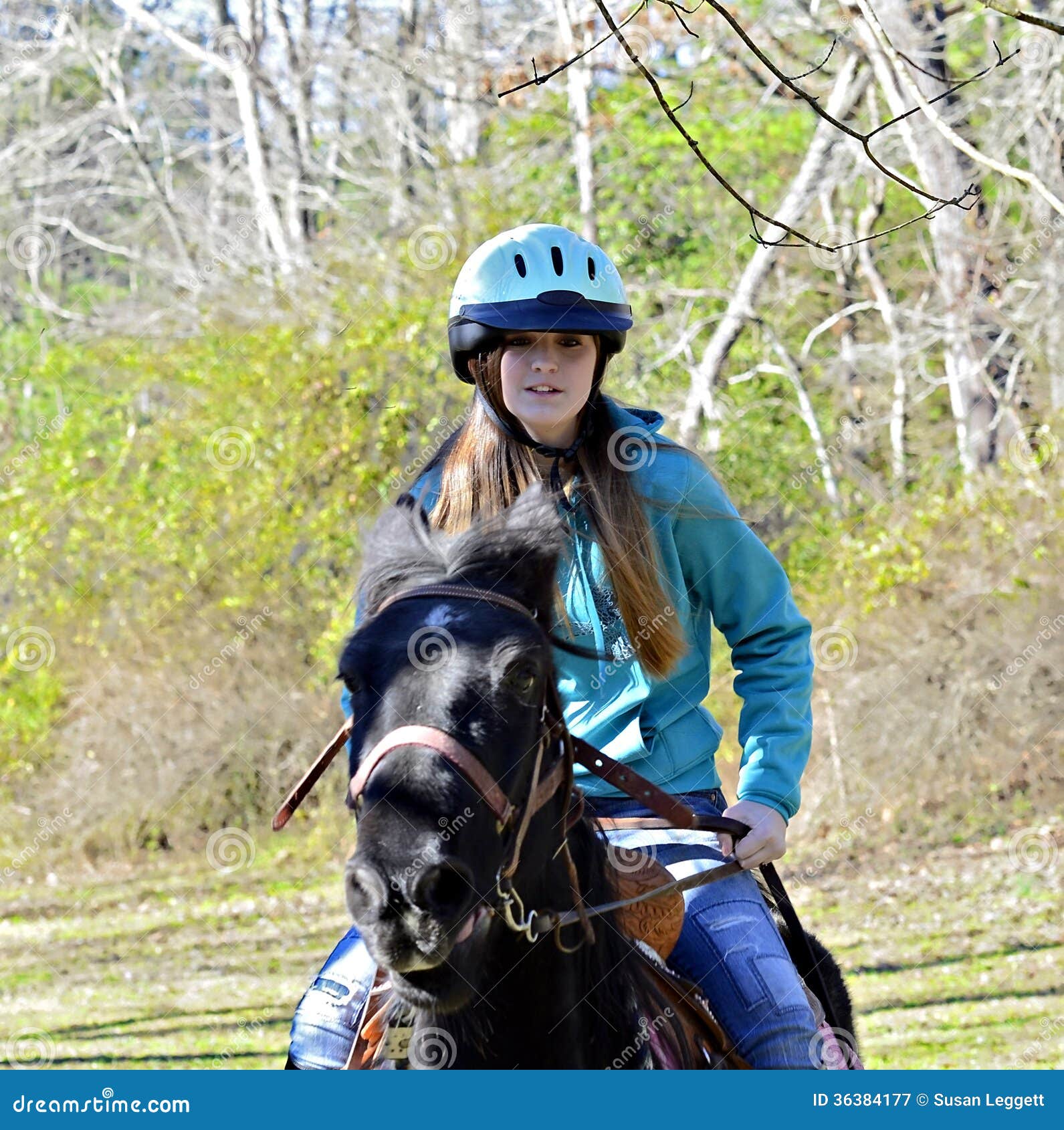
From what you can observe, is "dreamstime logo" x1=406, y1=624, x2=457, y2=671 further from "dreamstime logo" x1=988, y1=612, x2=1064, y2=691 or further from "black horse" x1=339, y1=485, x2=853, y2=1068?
"dreamstime logo" x1=988, y1=612, x2=1064, y2=691

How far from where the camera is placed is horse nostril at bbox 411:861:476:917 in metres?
2.24

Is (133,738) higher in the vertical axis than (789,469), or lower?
lower

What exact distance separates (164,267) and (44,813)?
746 cm

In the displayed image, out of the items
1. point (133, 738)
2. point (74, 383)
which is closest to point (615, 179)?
point (74, 383)

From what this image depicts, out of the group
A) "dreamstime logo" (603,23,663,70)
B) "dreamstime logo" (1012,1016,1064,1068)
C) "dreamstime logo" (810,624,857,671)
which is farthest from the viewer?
"dreamstime logo" (603,23,663,70)

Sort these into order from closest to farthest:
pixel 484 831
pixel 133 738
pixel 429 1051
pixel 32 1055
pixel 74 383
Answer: pixel 484 831, pixel 429 1051, pixel 32 1055, pixel 133 738, pixel 74 383

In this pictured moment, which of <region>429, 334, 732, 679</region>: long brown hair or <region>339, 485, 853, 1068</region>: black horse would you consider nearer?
<region>339, 485, 853, 1068</region>: black horse

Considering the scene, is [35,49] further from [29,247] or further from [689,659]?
[689,659]

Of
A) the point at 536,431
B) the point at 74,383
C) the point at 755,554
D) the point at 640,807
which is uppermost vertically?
the point at 74,383

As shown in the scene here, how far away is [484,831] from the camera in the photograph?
7.90ft

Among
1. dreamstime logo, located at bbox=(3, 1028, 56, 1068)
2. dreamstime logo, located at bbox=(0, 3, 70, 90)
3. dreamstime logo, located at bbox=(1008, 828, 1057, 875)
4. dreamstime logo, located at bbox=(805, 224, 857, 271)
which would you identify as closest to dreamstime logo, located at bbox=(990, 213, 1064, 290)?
dreamstime logo, located at bbox=(805, 224, 857, 271)

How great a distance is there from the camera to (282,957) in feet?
33.1

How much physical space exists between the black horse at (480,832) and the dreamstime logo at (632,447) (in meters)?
0.54
